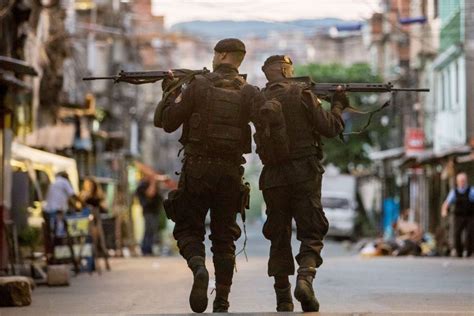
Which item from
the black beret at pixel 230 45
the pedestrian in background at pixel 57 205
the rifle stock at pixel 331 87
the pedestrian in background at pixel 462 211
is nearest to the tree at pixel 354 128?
the pedestrian in background at pixel 462 211

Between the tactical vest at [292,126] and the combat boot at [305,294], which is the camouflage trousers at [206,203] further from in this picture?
the combat boot at [305,294]

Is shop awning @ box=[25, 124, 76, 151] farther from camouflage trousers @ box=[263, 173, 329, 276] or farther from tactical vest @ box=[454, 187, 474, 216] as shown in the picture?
camouflage trousers @ box=[263, 173, 329, 276]

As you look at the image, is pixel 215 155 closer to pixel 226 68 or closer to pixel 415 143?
pixel 226 68

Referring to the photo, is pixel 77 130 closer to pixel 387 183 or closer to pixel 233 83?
pixel 387 183

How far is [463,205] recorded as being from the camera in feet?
109

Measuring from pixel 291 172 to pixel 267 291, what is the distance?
4.51 m

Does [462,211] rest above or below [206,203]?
below

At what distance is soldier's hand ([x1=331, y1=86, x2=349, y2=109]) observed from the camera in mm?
12953

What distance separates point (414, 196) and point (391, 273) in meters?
38.9

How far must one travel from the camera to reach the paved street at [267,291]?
46.0 feet

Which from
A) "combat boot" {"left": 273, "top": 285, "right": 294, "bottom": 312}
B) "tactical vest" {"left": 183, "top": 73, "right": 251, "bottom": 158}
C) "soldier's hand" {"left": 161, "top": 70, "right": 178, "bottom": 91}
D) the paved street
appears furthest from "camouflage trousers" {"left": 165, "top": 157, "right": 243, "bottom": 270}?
the paved street

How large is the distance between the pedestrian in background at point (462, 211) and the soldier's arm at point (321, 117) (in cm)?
2058

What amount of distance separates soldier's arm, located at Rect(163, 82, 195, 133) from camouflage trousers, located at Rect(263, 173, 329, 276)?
0.98 meters

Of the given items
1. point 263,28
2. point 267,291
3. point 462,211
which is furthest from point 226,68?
point 263,28
